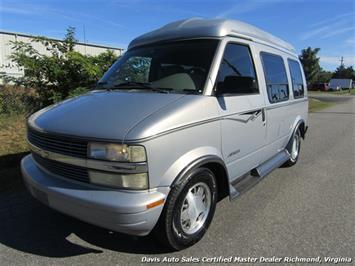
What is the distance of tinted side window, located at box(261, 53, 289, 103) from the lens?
4902 millimetres

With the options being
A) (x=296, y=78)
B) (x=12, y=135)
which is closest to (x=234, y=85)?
(x=296, y=78)

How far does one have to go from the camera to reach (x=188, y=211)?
136 inches

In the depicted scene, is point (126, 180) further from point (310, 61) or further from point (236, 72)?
point (310, 61)

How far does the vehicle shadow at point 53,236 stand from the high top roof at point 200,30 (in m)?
2.35

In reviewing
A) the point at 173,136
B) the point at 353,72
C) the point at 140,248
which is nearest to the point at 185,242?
the point at 140,248

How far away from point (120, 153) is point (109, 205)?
1.42 feet

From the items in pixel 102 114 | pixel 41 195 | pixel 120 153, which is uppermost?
pixel 102 114

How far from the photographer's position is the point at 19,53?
Result: 8695mm

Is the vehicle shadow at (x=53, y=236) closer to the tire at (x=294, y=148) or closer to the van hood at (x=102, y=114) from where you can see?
the van hood at (x=102, y=114)

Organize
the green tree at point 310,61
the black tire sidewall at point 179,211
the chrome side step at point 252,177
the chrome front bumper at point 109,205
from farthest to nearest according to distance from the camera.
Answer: the green tree at point 310,61 → the chrome side step at point 252,177 → the black tire sidewall at point 179,211 → the chrome front bumper at point 109,205

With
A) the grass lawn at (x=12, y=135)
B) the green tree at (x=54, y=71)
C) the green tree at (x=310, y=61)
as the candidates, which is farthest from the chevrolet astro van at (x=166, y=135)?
the green tree at (x=310, y=61)

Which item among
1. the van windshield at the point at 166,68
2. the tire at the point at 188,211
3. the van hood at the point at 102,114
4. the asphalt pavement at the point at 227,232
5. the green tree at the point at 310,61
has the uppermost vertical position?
the green tree at the point at 310,61

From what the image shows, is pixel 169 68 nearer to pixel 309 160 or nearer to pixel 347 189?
pixel 347 189

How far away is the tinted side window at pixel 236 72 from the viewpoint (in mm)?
3818
